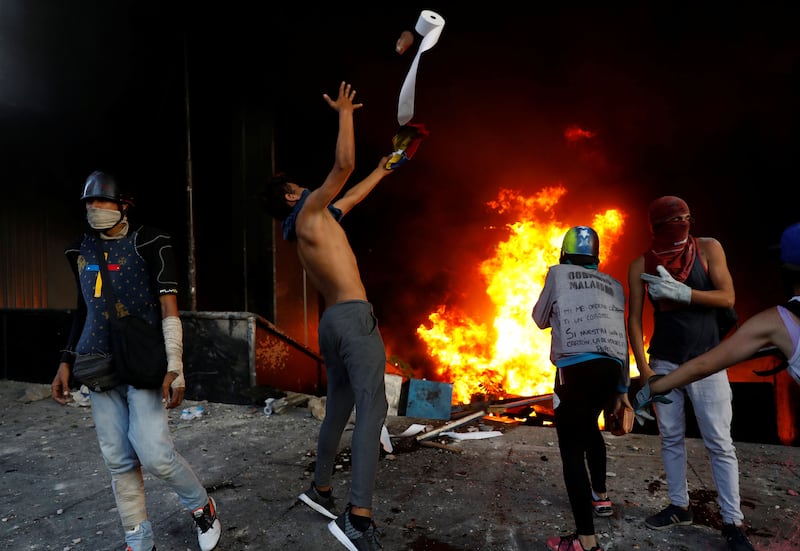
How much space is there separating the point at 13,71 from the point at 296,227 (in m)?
10.2

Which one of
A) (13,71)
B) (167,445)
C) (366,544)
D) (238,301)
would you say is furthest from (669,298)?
(13,71)

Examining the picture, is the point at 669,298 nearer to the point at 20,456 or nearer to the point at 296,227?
the point at 296,227

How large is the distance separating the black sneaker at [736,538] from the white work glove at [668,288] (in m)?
1.36

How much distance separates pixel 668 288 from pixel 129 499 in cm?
340

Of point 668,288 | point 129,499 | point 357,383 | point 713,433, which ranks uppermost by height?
point 668,288

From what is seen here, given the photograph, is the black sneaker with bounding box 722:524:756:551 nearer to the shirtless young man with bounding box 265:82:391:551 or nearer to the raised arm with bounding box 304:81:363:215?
the shirtless young man with bounding box 265:82:391:551

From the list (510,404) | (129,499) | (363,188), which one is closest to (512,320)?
(510,404)

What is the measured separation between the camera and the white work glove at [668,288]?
311 cm

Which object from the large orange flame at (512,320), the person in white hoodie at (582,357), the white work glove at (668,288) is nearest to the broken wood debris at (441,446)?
the person in white hoodie at (582,357)

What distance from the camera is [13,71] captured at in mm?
9766

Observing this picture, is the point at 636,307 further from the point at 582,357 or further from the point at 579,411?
the point at 579,411

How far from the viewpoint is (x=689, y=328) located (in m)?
3.18

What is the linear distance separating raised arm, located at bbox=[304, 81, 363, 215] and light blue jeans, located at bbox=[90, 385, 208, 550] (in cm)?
145

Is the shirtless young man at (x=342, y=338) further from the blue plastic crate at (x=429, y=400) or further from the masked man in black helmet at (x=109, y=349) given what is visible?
the blue plastic crate at (x=429, y=400)
